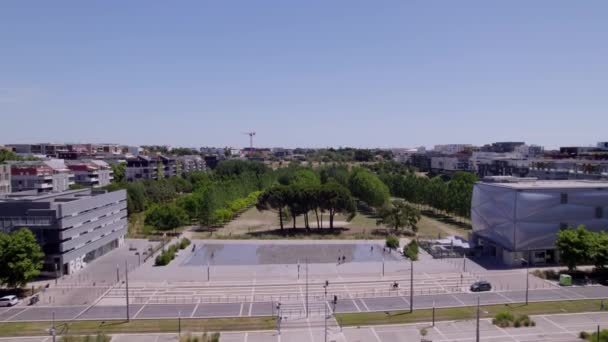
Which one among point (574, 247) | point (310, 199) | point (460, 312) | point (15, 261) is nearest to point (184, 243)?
point (310, 199)

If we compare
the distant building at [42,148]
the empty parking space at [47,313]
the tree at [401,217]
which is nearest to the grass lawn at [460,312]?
the empty parking space at [47,313]

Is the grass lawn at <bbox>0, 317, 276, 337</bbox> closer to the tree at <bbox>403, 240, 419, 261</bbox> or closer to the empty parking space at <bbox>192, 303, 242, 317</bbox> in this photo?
the empty parking space at <bbox>192, 303, 242, 317</bbox>

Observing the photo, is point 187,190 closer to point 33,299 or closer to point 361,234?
point 361,234

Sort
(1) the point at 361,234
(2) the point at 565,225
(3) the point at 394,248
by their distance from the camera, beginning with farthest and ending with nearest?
(1) the point at 361,234 → (3) the point at 394,248 → (2) the point at 565,225

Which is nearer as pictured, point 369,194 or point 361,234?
point 361,234

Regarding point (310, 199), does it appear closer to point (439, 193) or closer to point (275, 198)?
point (275, 198)

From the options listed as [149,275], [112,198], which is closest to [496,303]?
[149,275]

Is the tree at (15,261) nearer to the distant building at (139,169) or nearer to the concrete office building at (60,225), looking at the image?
the concrete office building at (60,225)
